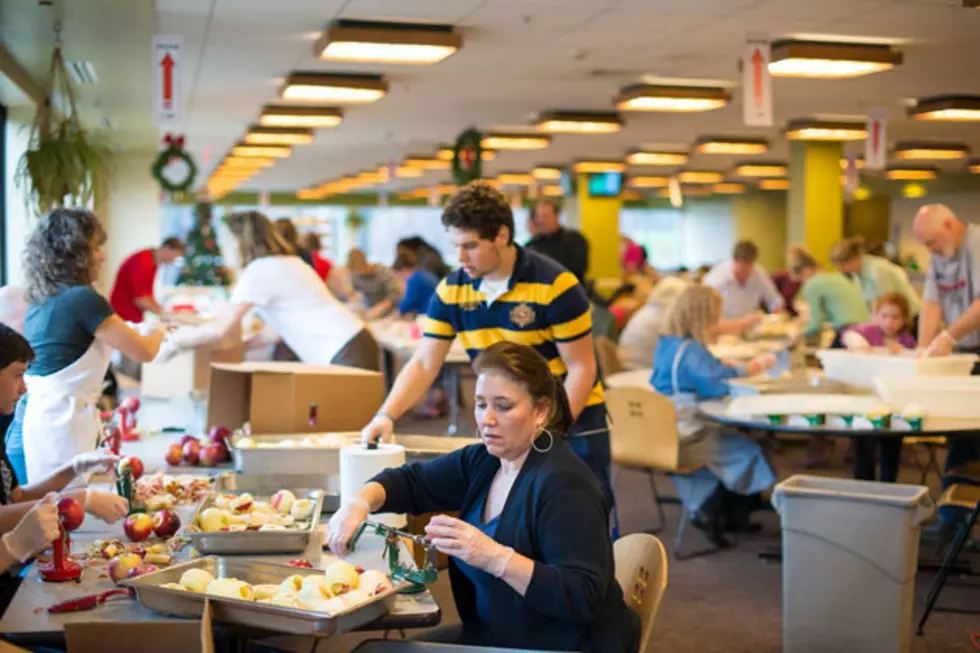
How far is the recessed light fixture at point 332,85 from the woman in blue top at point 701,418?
4.49m

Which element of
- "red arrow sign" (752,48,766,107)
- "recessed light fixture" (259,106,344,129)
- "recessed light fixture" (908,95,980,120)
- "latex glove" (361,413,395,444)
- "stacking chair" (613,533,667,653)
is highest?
"recessed light fixture" (908,95,980,120)

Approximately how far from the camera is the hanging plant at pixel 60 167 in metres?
6.70

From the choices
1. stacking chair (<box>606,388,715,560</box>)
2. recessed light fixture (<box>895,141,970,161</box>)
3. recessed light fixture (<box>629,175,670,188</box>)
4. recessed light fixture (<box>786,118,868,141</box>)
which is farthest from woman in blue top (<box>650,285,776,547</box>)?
recessed light fixture (<box>629,175,670,188</box>)

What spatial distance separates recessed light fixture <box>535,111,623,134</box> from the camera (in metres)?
12.6

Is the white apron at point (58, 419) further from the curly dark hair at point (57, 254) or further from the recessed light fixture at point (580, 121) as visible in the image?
the recessed light fixture at point (580, 121)

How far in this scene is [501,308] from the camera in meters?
4.14

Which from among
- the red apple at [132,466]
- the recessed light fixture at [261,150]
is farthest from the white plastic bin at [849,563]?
the recessed light fixture at [261,150]

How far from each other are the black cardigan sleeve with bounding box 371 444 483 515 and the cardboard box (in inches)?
50.4

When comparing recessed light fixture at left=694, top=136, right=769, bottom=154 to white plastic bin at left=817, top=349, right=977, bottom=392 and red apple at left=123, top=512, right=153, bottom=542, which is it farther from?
red apple at left=123, top=512, right=153, bottom=542

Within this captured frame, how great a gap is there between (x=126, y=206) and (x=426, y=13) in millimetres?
10482

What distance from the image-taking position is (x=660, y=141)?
1717 cm

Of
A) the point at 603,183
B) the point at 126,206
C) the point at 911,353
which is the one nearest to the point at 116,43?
the point at 911,353

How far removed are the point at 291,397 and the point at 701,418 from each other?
8.36 ft

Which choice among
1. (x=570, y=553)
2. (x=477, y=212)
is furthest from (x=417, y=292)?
(x=570, y=553)
